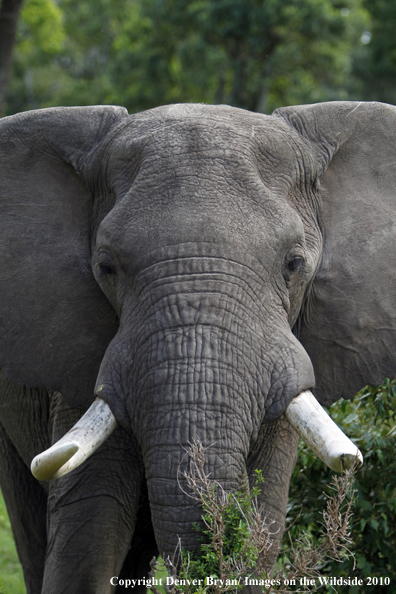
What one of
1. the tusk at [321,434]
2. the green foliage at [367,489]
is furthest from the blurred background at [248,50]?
the tusk at [321,434]

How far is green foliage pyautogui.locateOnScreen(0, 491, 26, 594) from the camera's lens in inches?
246

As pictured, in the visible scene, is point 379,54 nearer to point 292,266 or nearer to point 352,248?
point 352,248

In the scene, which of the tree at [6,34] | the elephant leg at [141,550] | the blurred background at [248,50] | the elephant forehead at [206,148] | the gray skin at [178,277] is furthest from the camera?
the blurred background at [248,50]

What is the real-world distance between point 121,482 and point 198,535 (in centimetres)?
93

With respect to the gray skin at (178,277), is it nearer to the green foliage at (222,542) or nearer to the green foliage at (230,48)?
the green foliage at (222,542)

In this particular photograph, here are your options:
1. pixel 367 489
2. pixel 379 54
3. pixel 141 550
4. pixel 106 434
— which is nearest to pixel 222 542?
pixel 106 434

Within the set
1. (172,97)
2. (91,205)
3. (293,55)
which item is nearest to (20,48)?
A: (172,97)

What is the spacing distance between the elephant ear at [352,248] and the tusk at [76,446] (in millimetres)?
1058

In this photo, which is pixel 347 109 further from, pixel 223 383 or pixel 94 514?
pixel 94 514

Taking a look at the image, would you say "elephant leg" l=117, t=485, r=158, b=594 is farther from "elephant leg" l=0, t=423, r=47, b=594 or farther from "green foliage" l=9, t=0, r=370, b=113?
"green foliage" l=9, t=0, r=370, b=113

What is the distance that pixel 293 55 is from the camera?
81.8 ft

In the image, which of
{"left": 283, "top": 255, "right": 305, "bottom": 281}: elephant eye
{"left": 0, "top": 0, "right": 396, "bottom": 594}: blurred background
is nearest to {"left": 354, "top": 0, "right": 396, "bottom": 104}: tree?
{"left": 0, "top": 0, "right": 396, "bottom": 594}: blurred background

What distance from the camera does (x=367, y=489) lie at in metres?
4.90

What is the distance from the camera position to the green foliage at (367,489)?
15.6ft
